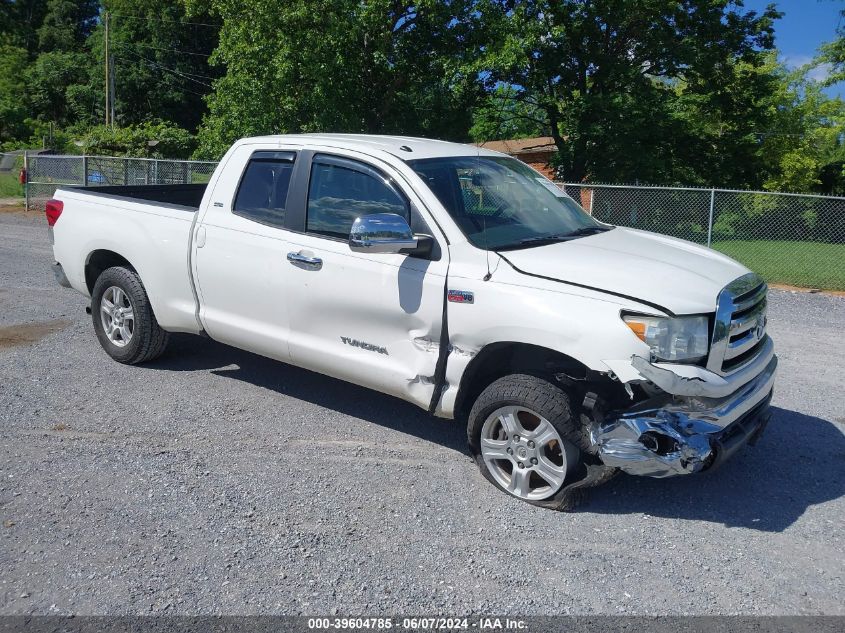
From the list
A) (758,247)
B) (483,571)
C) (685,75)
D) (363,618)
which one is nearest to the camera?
(363,618)

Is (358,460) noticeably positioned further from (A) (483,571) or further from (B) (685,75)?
(B) (685,75)

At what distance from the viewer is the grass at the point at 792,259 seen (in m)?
13.6

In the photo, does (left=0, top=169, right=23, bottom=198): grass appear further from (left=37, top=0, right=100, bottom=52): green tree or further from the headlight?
(left=37, top=0, right=100, bottom=52): green tree

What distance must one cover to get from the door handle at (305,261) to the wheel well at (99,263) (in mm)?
2081

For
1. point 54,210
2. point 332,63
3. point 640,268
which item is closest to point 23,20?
point 332,63

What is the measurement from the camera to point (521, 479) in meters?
4.47

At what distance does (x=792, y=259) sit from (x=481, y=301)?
1438 cm

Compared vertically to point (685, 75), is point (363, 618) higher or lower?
lower

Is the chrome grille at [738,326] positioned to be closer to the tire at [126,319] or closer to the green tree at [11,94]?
the tire at [126,319]

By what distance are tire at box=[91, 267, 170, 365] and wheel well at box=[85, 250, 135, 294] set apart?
136 mm

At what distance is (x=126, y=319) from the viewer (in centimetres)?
662

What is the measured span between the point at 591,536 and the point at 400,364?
1.49 m

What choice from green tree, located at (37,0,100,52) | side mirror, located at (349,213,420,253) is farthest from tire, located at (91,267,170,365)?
green tree, located at (37,0,100,52)

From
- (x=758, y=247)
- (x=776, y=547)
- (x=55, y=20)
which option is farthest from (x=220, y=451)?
(x=55, y=20)
